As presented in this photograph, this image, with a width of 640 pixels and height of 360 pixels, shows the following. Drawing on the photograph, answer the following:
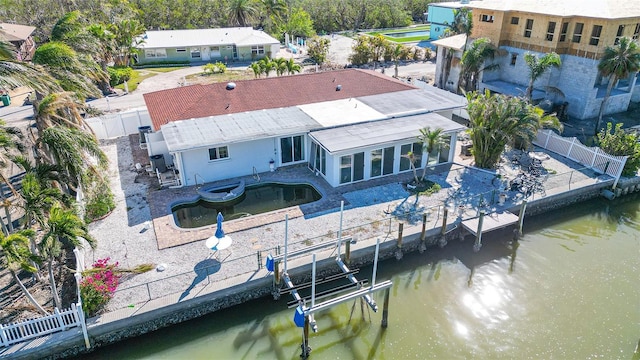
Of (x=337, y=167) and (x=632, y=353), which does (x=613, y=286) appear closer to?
(x=632, y=353)

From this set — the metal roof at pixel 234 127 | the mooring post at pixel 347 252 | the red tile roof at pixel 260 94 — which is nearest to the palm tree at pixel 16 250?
the metal roof at pixel 234 127

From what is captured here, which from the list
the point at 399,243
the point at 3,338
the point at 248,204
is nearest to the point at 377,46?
the point at 248,204

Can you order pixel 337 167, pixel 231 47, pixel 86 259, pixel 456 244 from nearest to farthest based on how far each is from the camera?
1. pixel 86 259
2. pixel 456 244
3. pixel 337 167
4. pixel 231 47

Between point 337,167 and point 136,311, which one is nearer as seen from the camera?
point 136,311

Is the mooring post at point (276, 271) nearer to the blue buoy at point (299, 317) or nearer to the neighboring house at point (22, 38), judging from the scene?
the blue buoy at point (299, 317)

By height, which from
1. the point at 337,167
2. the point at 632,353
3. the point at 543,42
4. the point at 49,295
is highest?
the point at 543,42

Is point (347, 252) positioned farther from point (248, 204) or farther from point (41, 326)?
point (41, 326)

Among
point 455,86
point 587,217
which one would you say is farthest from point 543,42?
point 587,217
